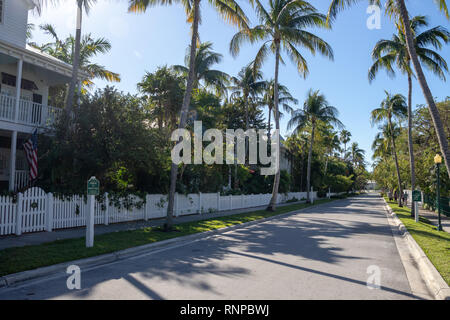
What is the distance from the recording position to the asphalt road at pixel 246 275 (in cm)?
536

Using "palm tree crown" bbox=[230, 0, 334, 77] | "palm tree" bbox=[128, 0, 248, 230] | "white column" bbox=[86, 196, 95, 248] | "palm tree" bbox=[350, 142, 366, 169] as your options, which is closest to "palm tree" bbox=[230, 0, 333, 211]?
"palm tree crown" bbox=[230, 0, 334, 77]

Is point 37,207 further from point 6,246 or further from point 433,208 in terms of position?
point 433,208

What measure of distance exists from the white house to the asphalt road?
9.27m

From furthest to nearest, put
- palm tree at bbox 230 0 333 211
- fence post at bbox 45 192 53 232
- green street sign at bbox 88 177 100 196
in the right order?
palm tree at bbox 230 0 333 211
fence post at bbox 45 192 53 232
green street sign at bbox 88 177 100 196

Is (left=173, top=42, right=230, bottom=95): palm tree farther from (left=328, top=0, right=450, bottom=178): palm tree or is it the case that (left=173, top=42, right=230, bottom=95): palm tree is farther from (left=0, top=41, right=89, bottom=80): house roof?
(left=328, top=0, right=450, bottom=178): palm tree

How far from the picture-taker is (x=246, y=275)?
6.52m

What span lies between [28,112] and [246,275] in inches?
507

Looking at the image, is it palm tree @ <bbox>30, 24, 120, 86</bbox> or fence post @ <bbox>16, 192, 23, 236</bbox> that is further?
palm tree @ <bbox>30, 24, 120, 86</bbox>

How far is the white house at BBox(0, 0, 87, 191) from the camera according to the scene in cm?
1369

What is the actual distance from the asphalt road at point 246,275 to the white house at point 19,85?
365 inches

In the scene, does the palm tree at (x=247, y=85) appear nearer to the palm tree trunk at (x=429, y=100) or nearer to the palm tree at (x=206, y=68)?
the palm tree at (x=206, y=68)

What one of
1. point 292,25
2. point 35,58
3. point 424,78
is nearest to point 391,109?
point 292,25
